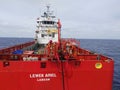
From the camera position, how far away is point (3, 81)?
9477mm

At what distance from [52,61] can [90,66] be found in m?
1.95

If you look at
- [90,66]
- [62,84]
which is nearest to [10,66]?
[62,84]

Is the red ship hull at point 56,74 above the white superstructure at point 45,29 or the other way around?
the other way around

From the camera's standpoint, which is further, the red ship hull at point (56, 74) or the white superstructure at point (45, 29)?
the white superstructure at point (45, 29)

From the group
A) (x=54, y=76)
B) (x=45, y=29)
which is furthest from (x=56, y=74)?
(x=45, y=29)

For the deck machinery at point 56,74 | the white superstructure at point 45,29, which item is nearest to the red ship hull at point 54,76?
the deck machinery at point 56,74

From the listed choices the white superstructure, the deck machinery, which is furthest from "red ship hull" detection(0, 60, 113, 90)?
the white superstructure

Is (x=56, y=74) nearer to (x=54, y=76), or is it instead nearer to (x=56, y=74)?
(x=56, y=74)

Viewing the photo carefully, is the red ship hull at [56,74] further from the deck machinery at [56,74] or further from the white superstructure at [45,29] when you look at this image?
the white superstructure at [45,29]

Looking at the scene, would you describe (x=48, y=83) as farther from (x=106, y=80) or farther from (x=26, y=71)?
(x=106, y=80)

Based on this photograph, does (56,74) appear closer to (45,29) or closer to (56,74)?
(56,74)

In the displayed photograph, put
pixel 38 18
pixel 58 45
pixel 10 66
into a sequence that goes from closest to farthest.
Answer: pixel 10 66, pixel 58 45, pixel 38 18

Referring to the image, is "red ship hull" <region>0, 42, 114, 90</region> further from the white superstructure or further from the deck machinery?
the white superstructure

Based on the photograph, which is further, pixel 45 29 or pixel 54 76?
pixel 45 29
